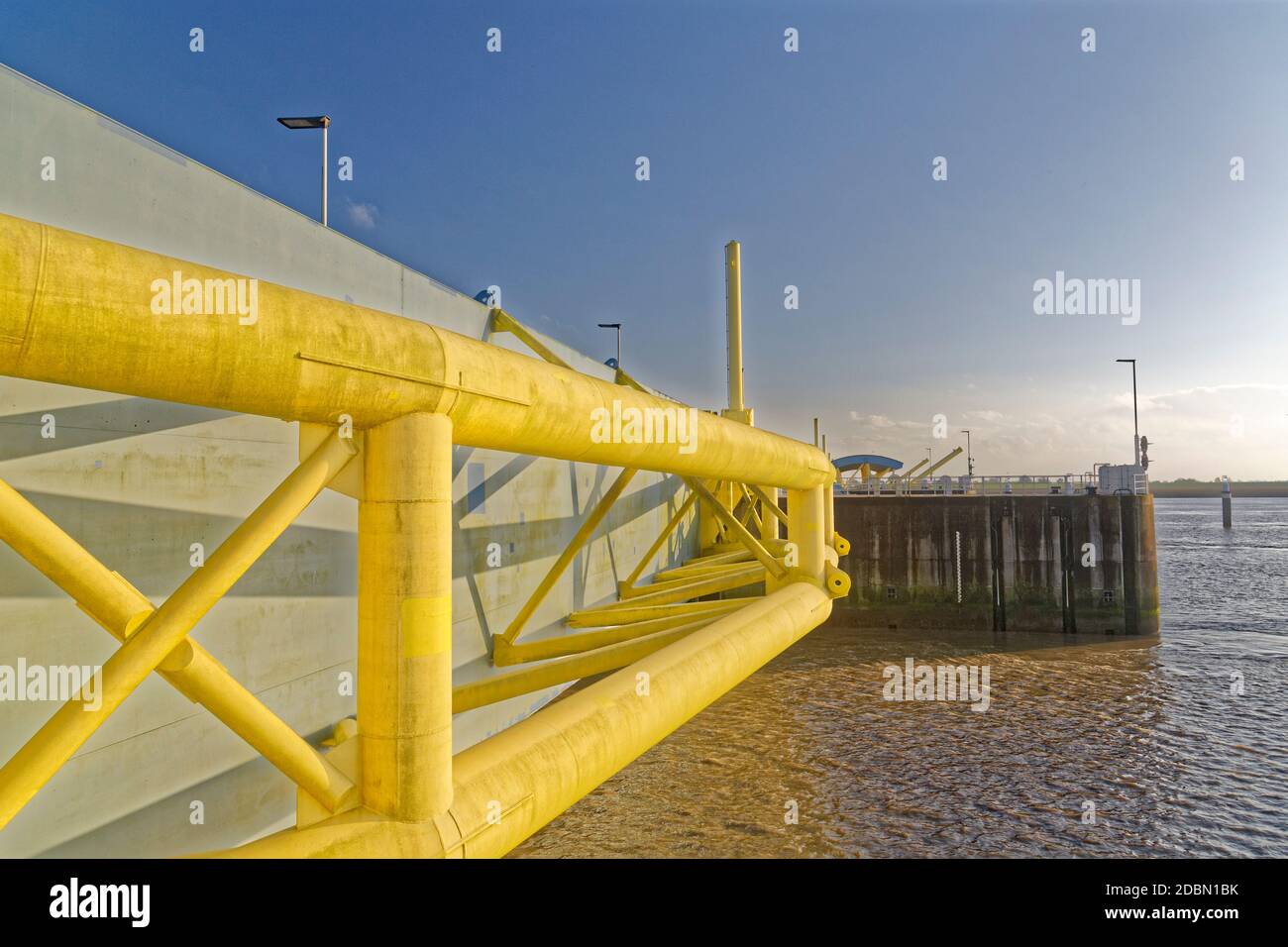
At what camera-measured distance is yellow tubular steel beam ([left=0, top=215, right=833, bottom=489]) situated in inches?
103

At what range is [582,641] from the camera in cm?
977

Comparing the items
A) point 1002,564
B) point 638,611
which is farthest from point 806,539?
point 1002,564

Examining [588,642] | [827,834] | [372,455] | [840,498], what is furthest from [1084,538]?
[372,455]

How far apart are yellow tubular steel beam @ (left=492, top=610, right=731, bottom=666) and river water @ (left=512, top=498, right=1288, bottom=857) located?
151 inches

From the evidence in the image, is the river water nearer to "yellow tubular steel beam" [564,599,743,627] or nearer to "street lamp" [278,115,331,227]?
"yellow tubular steel beam" [564,599,743,627]

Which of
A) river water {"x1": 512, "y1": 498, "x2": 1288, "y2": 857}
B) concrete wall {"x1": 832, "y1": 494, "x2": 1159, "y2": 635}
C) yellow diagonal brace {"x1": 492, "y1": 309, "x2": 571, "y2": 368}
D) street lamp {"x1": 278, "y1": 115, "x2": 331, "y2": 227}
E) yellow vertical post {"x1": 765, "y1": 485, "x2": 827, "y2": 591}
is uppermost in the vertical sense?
street lamp {"x1": 278, "y1": 115, "x2": 331, "y2": 227}

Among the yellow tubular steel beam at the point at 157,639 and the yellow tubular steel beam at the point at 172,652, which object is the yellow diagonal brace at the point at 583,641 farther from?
the yellow tubular steel beam at the point at 157,639

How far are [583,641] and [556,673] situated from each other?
1642 millimetres

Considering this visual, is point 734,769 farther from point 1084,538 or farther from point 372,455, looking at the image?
point 1084,538

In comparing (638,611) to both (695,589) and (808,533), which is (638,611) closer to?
(695,589)

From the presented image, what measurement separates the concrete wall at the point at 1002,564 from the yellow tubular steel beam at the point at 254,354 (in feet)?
95.4

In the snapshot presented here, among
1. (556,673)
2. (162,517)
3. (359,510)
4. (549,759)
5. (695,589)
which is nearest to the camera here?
(359,510)

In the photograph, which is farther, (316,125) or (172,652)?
(316,125)

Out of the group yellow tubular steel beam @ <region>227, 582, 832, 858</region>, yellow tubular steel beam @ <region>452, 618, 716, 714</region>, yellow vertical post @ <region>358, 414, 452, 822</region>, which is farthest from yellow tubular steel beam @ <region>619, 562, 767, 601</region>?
yellow vertical post @ <region>358, 414, 452, 822</region>
